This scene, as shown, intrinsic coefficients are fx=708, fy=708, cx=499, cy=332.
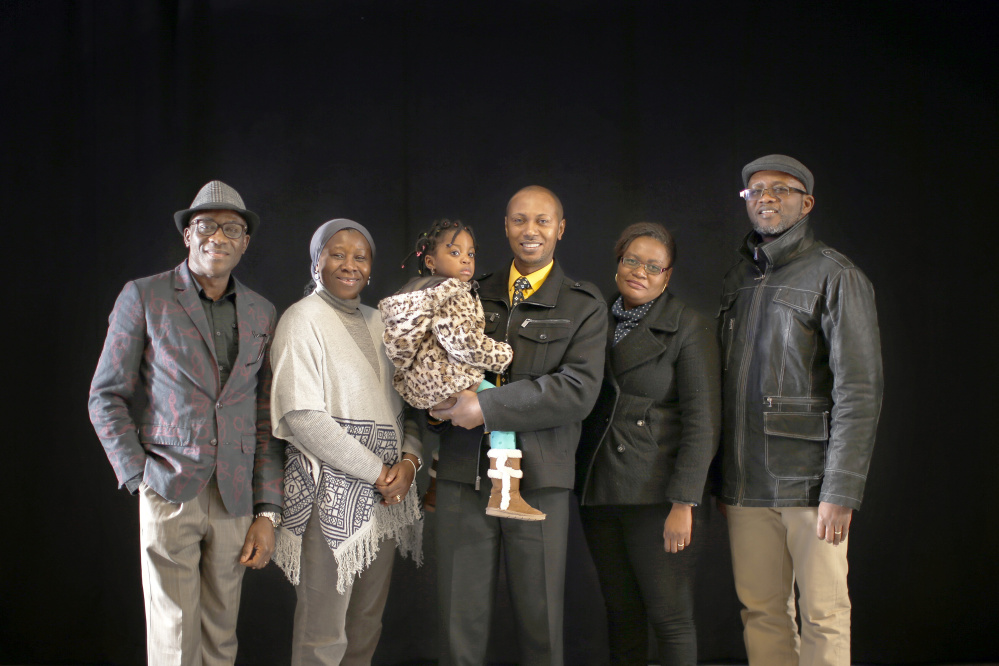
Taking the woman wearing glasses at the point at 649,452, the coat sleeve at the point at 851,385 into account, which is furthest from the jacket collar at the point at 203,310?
the coat sleeve at the point at 851,385

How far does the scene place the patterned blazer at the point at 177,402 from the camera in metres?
2.13

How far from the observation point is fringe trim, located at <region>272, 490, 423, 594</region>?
224cm

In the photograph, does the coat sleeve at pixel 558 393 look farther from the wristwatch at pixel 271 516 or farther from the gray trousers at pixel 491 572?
the wristwatch at pixel 271 516

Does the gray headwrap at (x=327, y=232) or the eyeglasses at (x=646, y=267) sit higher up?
the gray headwrap at (x=327, y=232)

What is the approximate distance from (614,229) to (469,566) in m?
1.78

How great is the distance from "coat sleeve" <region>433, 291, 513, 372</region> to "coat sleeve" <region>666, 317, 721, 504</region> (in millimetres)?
618

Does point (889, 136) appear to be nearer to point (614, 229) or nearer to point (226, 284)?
point (614, 229)

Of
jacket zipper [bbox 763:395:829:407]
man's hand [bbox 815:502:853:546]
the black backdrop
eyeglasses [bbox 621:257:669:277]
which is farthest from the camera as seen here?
the black backdrop

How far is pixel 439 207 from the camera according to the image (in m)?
3.31

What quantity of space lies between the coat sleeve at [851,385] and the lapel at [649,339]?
1.60ft

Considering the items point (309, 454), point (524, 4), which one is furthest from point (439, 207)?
point (309, 454)

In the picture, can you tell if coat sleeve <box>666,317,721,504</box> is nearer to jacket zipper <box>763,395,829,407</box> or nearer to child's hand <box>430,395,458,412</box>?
jacket zipper <box>763,395,829,407</box>

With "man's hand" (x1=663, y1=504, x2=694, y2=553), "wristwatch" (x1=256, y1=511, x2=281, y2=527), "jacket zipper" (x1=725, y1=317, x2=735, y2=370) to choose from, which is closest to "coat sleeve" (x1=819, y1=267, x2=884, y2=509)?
"jacket zipper" (x1=725, y1=317, x2=735, y2=370)

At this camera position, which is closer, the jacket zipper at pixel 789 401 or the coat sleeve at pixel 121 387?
the coat sleeve at pixel 121 387
